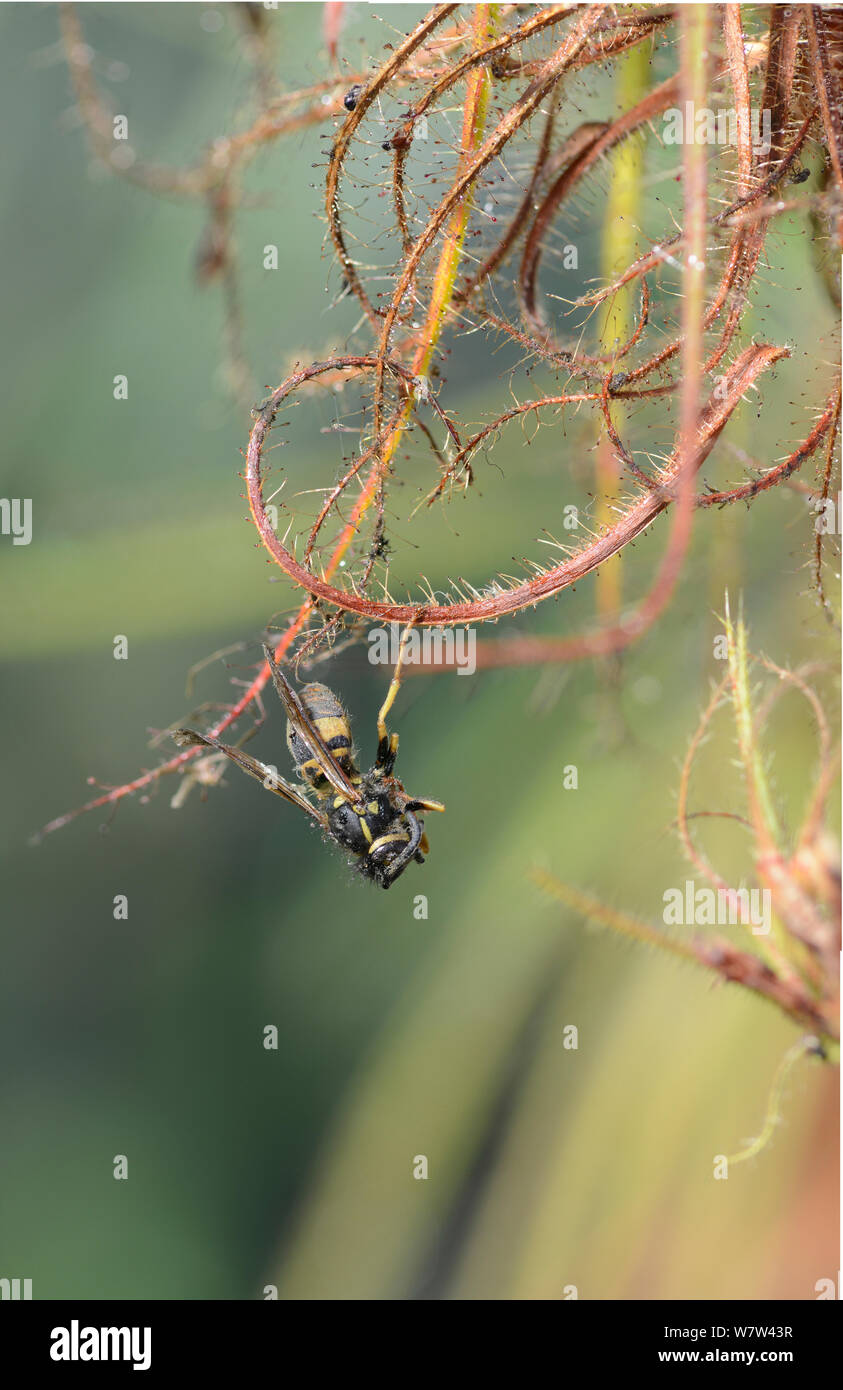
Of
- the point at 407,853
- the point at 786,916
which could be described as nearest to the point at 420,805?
the point at 407,853

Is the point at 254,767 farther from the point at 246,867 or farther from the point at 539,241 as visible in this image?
the point at 246,867

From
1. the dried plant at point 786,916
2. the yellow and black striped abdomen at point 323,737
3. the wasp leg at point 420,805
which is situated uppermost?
the yellow and black striped abdomen at point 323,737

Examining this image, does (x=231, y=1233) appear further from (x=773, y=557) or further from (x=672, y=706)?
(x=773, y=557)

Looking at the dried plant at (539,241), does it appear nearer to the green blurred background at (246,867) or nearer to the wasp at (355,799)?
the wasp at (355,799)

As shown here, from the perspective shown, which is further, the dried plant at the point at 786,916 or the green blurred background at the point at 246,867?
the green blurred background at the point at 246,867

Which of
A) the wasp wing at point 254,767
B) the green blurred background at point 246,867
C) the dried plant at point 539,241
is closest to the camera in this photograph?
the dried plant at point 539,241

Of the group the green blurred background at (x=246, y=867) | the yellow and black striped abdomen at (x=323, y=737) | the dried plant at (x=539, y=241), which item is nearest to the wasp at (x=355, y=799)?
the yellow and black striped abdomen at (x=323, y=737)

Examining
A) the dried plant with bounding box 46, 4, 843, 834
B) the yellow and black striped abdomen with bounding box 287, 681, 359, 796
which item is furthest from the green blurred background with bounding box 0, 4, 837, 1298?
the dried plant with bounding box 46, 4, 843, 834
